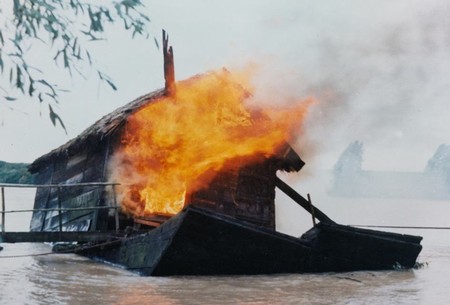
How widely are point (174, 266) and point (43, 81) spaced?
6168mm

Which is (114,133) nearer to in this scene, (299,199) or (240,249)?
(240,249)

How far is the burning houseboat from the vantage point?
10.5 metres

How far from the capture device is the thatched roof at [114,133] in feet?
47.1

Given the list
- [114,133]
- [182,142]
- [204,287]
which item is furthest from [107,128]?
[204,287]

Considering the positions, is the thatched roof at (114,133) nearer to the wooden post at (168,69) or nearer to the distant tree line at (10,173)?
the wooden post at (168,69)

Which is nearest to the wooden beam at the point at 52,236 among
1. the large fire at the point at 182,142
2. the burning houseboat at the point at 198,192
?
the burning houseboat at the point at 198,192

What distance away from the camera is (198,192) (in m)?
15.6

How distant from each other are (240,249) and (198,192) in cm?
499

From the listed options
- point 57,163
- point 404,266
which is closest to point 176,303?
point 404,266

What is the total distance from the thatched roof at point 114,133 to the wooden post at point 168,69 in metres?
0.19

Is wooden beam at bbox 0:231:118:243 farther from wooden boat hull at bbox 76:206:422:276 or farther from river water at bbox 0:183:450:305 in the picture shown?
river water at bbox 0:183:450:305

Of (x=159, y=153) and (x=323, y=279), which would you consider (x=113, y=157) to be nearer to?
(x=159, y=153)

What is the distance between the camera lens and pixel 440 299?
30.9 feet

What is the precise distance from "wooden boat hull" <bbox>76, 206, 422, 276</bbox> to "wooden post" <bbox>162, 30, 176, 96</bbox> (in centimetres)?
467
